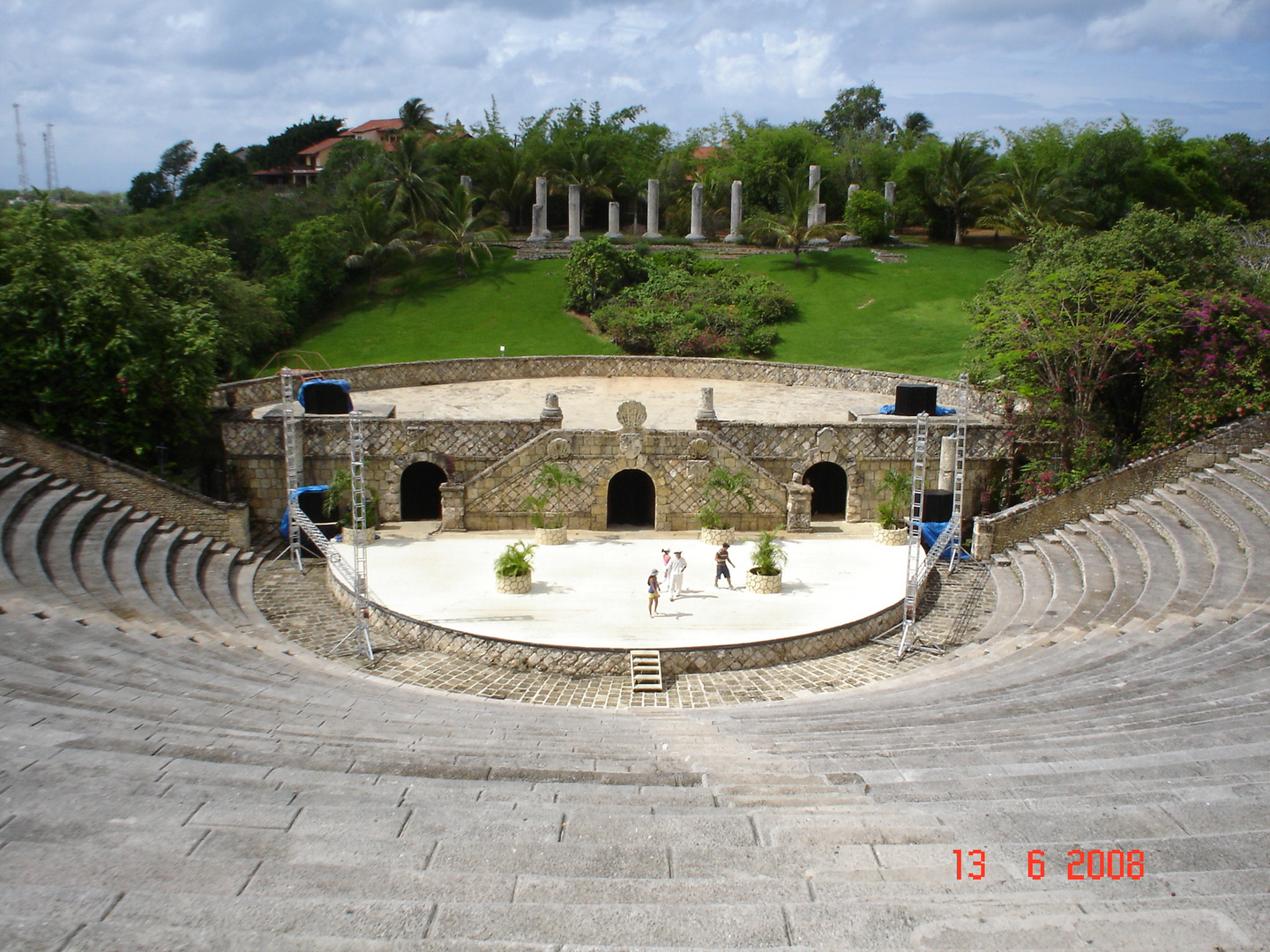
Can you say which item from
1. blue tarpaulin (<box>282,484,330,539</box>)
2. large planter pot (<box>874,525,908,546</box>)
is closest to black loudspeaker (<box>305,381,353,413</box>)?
blue tarpaulin (<box>282,484,330,539</box>)

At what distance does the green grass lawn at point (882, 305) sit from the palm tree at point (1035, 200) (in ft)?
7.02

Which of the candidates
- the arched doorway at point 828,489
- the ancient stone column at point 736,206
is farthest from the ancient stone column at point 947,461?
the ancient stone column at point 736,206

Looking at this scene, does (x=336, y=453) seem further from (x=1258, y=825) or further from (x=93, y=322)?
(x=1258, y=825)

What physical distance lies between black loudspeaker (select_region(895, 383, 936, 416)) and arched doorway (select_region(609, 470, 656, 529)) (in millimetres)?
7763

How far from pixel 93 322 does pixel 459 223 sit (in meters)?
34.0

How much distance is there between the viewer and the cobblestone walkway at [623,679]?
49.3ft

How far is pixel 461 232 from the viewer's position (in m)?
52.5

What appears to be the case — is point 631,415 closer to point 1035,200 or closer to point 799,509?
point 799,509

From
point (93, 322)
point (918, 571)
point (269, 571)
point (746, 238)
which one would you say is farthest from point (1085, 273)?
point (746, 238)

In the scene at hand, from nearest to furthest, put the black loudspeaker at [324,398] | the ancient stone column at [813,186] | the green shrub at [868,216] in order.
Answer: the black loudspeaker at [324,398] < the green shrub at [868,216] < the ancient stone column at [813,186]

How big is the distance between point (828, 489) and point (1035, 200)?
3976cm
